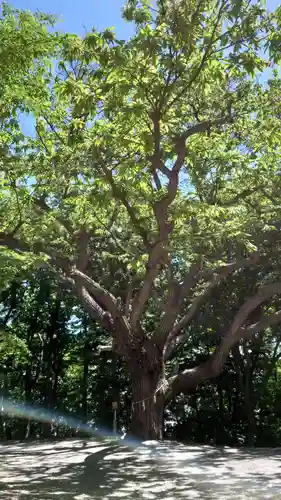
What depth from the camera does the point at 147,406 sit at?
1197cm

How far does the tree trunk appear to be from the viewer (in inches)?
470

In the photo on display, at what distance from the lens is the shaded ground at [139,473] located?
665 cm

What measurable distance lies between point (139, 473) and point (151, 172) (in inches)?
200

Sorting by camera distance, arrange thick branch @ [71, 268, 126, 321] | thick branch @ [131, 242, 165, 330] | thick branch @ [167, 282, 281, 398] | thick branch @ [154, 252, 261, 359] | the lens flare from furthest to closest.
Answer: the lens flare, thick branch @ [167, 282, 281, 398], thick branch @ [154, 252, 261, 359], thick branch @ [71, 268, 126, 321], thick branch @ [131, 242, 165, 330]

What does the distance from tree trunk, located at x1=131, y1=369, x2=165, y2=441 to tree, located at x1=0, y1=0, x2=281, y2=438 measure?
1.2 inches

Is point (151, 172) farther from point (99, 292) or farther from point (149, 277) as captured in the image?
point (99, 292)

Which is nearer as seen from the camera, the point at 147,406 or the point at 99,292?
the point at 99,292

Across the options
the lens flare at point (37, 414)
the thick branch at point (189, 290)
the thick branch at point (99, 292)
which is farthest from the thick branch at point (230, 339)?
the lens flare at point (37, 414)

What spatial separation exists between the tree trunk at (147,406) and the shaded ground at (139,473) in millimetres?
889

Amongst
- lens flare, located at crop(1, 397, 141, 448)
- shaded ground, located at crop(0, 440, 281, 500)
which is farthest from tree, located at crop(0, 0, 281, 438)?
lens flare, located at crop(1, 397, 141, 448)

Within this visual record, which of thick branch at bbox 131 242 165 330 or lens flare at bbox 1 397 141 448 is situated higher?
thick branch at bbox 131 242 165 330

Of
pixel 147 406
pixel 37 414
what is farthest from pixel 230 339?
pixel 37 414

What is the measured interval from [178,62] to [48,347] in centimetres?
1689

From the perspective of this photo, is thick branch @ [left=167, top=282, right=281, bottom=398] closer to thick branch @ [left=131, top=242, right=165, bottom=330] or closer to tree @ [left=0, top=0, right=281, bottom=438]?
tree @ [left=0, top=0, right=281, bottom=438]
